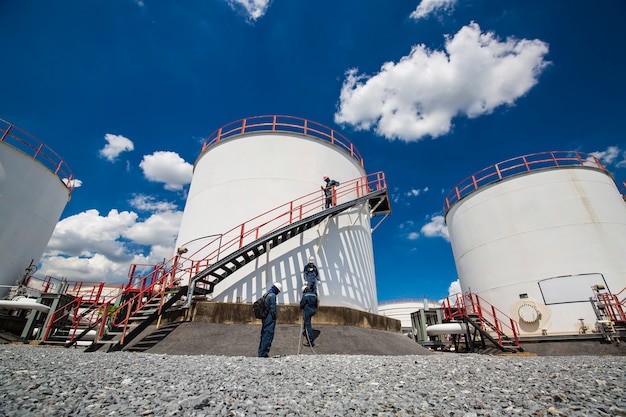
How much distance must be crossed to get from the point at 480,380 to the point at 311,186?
736cm

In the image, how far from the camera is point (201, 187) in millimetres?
10578

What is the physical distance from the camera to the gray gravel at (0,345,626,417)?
2.46 meters

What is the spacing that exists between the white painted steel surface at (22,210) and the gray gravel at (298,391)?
1040cm

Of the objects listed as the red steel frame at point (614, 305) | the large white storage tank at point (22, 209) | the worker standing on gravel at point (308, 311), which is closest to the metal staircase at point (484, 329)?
the red steel frame at point (614, 305)

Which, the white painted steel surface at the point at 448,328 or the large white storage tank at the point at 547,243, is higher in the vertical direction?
the large white storage tank at the point at 547,243

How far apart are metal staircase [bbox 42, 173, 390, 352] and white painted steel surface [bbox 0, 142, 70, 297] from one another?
3643 millimetres

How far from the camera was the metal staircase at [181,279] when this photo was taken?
22.8 ft

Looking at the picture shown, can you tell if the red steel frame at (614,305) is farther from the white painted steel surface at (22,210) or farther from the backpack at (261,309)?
the white painted steel surface at (22,210)

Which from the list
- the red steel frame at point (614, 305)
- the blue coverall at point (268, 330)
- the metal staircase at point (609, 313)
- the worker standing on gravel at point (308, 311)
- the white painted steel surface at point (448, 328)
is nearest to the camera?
the blue coverall at point (268, 330)

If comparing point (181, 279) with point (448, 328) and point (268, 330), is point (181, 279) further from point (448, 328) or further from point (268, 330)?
point (448, 328)

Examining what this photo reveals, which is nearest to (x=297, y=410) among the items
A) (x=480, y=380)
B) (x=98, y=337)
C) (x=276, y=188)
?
(x=480, y=380)

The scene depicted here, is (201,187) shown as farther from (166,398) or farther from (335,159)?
(166,398)

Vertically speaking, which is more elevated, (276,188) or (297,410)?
(276,188)

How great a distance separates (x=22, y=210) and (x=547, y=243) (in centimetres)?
2145
